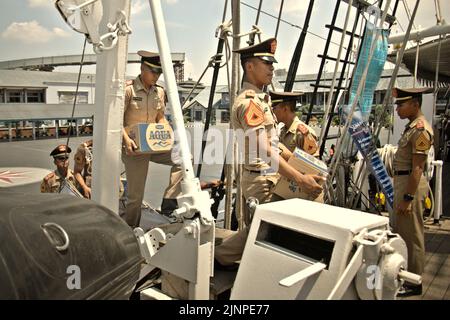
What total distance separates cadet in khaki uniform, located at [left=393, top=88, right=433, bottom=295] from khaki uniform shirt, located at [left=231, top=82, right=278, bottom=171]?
1068mm

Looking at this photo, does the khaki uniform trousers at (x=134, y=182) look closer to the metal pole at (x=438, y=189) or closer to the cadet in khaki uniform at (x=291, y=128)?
the cadet in khaki uniform at (x=291, y=128)

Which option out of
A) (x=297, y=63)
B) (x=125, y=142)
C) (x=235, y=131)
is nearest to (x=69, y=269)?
(x=235, y=131)

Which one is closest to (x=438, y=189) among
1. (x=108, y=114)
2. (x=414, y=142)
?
(x=414, y=142)

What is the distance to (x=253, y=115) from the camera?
2.32 meters

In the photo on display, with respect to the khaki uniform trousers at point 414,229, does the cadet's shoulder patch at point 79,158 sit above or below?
above

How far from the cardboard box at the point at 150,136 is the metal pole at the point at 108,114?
1.05 meters

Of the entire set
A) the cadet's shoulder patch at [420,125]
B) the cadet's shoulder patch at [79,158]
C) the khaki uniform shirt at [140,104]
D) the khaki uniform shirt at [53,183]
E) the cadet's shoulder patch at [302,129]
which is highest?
the khaki uniform shirt at [140,104]

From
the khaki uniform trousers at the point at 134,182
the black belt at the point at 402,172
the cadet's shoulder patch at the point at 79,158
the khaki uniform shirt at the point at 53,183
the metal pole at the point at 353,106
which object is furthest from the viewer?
the cadet's shoulder patch at the point at 79,158

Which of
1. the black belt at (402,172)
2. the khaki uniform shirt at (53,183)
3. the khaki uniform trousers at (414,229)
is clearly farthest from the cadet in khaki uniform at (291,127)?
the khaki uniform shirt at (53,183)

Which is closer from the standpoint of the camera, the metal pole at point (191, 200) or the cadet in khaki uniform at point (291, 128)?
the metal pole at point (191, 200)

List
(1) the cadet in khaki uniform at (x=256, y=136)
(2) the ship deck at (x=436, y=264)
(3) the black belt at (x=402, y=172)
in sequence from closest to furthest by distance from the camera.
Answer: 1. (1) the cadet in khaki uniform at (x=256, y=136)
2. (2) the ship deck at (x=436, y=264)
3. (3) the black belt at (x=402, y=172)

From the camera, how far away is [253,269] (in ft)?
5.26

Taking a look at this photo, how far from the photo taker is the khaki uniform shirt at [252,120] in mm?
2324
